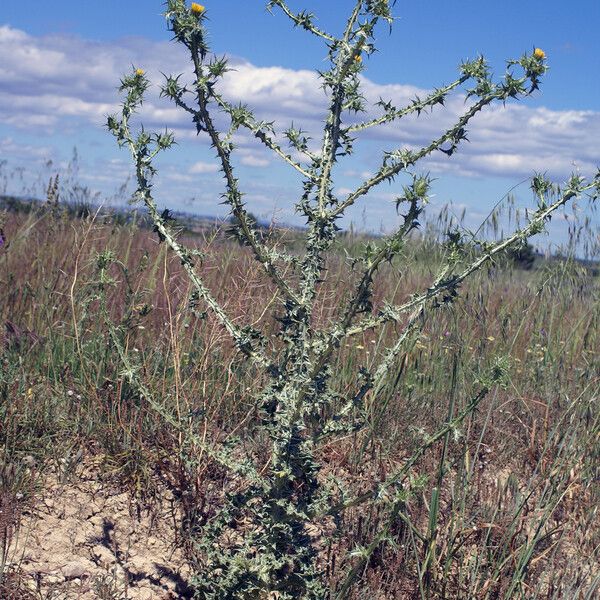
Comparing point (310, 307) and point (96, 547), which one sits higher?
point (310, 307)

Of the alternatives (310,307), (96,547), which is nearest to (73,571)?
(96,547)

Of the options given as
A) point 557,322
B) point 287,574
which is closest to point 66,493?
point 287,574

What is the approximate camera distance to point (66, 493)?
11.3 feet

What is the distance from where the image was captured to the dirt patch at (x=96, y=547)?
2988 mm

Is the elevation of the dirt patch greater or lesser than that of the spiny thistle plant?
lesser

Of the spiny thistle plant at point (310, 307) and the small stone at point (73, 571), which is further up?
the spiny thistle plant at point (310, 307)

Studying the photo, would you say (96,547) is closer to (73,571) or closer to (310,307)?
(73,571)

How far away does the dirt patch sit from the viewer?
2.99 metres

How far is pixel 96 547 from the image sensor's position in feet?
10.6

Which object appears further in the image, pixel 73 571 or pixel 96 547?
pixel 96 547

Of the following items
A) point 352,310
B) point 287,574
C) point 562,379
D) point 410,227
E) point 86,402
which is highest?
point 410,227

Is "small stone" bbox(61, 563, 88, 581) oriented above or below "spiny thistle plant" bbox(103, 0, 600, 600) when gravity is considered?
below

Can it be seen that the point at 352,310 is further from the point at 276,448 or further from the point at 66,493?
the point at 66,493

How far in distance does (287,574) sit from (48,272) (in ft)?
11.3
